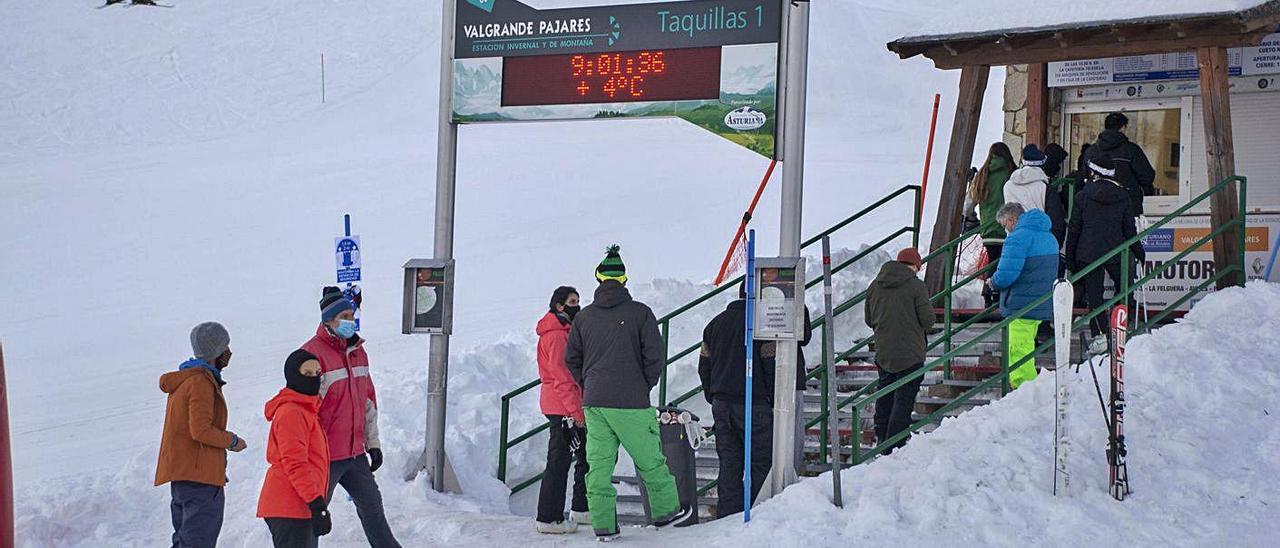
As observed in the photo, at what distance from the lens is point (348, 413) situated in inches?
290

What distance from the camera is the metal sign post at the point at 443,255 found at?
10109 millimetres

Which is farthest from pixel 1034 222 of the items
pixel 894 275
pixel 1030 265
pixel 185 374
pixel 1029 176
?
pixel 185 374

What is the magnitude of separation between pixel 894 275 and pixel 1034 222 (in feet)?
4.17

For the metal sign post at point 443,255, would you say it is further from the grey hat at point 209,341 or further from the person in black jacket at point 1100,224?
the person in black jacket at point 1100,224

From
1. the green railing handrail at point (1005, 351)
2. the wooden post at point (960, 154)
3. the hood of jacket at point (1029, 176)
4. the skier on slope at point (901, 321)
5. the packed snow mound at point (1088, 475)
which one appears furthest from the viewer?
the wooden post at point (960, 154)

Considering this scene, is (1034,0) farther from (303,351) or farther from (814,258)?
(303,351)

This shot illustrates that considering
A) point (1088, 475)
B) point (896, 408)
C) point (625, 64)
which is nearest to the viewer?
point (1088, 475)

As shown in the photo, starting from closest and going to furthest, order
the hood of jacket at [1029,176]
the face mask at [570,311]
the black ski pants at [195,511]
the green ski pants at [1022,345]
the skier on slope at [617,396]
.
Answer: the black ski pants at [195,511] → the skier on slope at [617,396] → the face mask at [570,311] → the green ski pants at [1022,345] → the hood of jacket at [1029,176]

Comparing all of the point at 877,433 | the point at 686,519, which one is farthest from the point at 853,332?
the point at 686,519

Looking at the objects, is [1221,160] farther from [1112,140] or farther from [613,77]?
[613,77]

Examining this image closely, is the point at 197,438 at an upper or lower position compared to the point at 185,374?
lower

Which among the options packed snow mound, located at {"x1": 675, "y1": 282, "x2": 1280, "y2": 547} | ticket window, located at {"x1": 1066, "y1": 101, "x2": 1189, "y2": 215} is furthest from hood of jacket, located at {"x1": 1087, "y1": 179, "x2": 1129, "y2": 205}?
ticket window, located at {"x1": 1066, "y1": 101, "x2": 1189, "y2": 215}

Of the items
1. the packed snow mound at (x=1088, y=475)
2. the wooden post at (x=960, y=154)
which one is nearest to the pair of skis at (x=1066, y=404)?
the packed snow mound at (x=1088, y=475)

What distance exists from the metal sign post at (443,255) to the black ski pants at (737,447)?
210 cm
